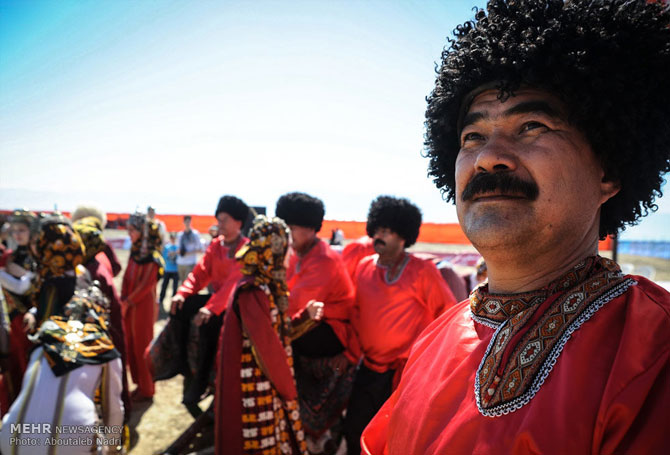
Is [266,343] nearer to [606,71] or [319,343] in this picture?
[319,343]

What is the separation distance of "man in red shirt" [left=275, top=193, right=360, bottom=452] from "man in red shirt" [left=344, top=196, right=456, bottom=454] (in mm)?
310

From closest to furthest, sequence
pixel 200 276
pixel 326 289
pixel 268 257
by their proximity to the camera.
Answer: pixel 268 257
pixel 326 289
pixel 200 276

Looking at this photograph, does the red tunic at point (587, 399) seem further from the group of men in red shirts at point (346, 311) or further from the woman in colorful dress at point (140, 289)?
the woman in colorful dress at point (140, 289)

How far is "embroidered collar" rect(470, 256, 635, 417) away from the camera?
40.4 inches

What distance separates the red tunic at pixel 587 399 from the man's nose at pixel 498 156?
470 mm

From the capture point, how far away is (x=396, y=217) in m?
4.61

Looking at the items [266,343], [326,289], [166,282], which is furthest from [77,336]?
[166,282]

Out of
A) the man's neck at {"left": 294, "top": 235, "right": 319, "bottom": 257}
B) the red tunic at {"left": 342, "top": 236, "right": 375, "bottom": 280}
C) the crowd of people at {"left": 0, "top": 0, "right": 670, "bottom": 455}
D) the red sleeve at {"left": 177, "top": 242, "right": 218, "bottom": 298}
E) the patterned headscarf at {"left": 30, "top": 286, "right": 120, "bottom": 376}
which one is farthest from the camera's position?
the red tunic at {"left": 342, "top": 236, "right": 375, "bottom": 280}

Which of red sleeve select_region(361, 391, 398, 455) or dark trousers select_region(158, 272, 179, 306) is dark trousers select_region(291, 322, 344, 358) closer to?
red sleeve select_region(361, 391, 398, 455)

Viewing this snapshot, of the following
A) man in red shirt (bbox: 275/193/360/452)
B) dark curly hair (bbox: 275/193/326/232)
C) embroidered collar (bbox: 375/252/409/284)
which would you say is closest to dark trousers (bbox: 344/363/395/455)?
man in red shirt (bbox: 275/193/360/452)

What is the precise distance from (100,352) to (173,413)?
3.35 meters

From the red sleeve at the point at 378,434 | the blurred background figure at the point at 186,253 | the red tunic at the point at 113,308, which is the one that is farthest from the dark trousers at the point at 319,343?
the blurred background figure at the point at 186,253

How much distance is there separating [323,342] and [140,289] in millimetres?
3042

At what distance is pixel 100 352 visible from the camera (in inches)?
96.0
